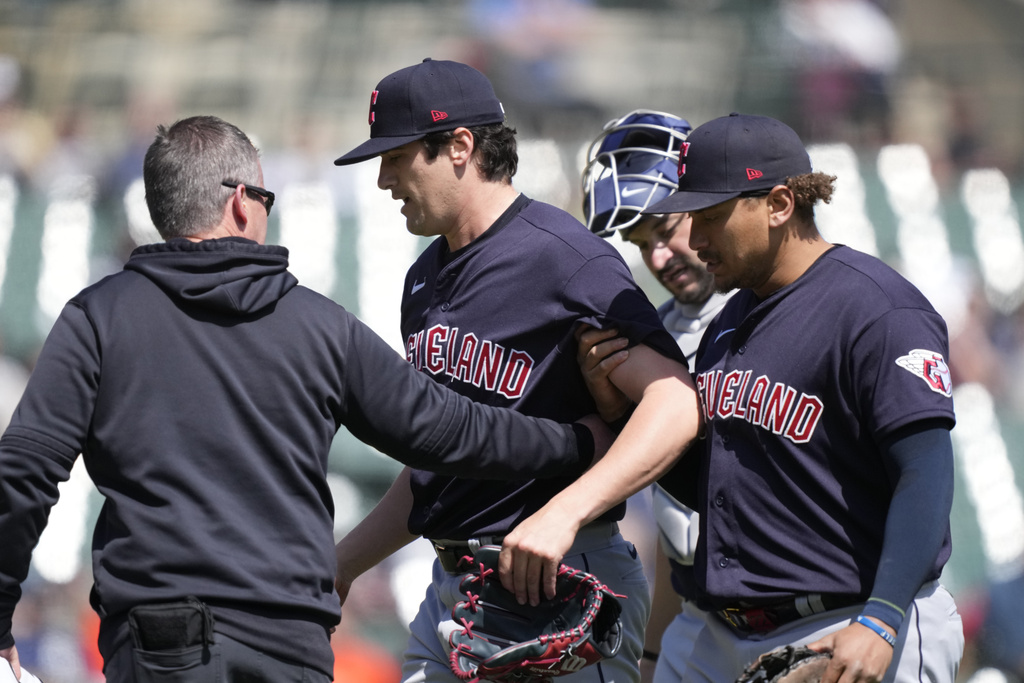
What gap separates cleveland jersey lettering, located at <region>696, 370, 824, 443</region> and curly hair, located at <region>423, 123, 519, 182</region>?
721 millimetres

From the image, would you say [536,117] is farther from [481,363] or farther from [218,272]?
[218,272]

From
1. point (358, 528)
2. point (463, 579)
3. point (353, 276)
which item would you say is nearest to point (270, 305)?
point (463, 579)

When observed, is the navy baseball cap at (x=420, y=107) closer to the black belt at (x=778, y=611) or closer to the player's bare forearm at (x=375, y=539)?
the player's bare forearm at (x=375, y=539)

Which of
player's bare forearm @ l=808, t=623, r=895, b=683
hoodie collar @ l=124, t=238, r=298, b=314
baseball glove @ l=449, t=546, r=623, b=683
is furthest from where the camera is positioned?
baseball glove @ l=449, t=546, r=623, b=683

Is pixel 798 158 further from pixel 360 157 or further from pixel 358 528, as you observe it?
pixel 358 528

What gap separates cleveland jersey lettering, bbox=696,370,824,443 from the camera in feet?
7.36

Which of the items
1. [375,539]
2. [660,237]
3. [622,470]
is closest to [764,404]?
[622,470]

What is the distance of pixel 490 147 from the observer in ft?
8.86

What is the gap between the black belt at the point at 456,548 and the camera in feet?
8.39

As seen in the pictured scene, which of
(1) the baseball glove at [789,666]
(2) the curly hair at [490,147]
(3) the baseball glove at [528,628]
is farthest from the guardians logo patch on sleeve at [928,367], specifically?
(2) the curly hair at [490,147]

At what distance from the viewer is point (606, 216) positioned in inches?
140

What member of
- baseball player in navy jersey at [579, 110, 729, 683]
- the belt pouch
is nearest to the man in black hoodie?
the belt pouch

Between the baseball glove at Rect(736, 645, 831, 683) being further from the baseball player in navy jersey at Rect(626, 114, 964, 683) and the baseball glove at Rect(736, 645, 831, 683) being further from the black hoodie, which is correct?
the black hoodie

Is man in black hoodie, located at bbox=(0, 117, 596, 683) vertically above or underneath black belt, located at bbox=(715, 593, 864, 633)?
above
